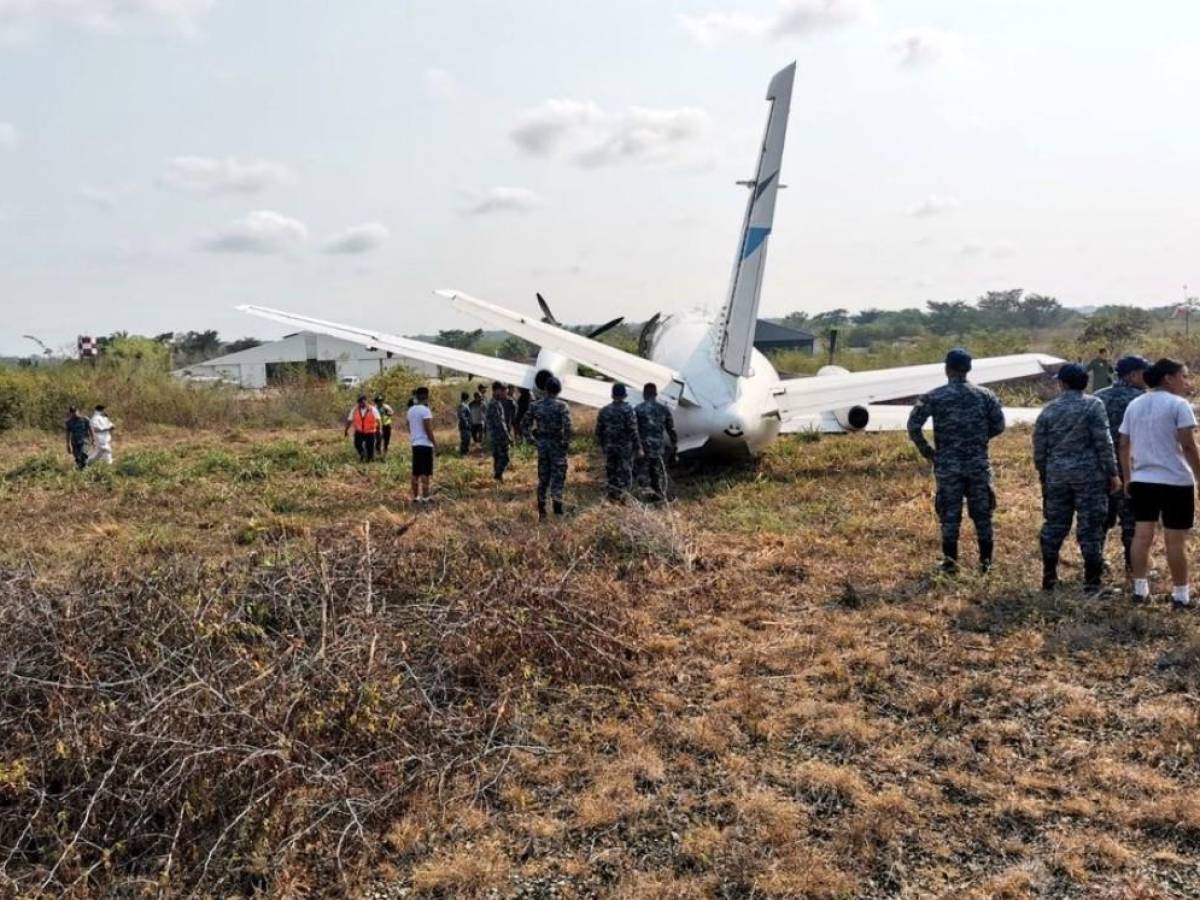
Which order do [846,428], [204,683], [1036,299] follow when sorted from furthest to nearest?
[1036,299]
[846,428]
[204,683]

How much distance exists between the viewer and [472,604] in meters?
5.38

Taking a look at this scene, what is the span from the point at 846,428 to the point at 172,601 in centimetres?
1080

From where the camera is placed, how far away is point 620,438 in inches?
396

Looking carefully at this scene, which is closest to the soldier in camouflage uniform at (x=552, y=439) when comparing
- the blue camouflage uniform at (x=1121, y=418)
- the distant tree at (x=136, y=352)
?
the blue camouflage uniform at (x=1121, y=418)

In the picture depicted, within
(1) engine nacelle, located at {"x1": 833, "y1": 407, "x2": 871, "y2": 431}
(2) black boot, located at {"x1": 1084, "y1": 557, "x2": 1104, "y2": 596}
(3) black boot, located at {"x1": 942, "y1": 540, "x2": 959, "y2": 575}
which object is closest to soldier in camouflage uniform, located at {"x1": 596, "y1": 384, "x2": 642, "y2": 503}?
(3) black boot, located at {"x1": 942, "y1": 540, "x2": 959, "y2": 575}

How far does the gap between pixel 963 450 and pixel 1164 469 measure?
1.38 m

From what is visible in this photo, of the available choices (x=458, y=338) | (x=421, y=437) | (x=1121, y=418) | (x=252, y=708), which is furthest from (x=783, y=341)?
(x=252, y=708)

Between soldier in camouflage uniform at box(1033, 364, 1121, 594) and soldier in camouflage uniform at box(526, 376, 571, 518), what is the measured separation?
5048mm

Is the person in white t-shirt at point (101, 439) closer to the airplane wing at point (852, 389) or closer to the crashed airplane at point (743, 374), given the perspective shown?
the crashed airplane at point (743, 374)

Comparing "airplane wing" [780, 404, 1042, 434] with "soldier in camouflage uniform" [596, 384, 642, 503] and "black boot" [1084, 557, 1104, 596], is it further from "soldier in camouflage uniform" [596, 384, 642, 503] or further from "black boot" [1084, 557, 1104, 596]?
"black boot" [1084, 557, 1104, 596]

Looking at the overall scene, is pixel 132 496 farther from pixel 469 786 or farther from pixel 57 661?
pixel 469 786

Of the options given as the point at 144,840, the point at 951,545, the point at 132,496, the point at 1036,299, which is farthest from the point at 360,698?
the point at 1036,299

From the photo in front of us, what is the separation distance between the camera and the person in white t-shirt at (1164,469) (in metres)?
5.88

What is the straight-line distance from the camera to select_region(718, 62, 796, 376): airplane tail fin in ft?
39.0
